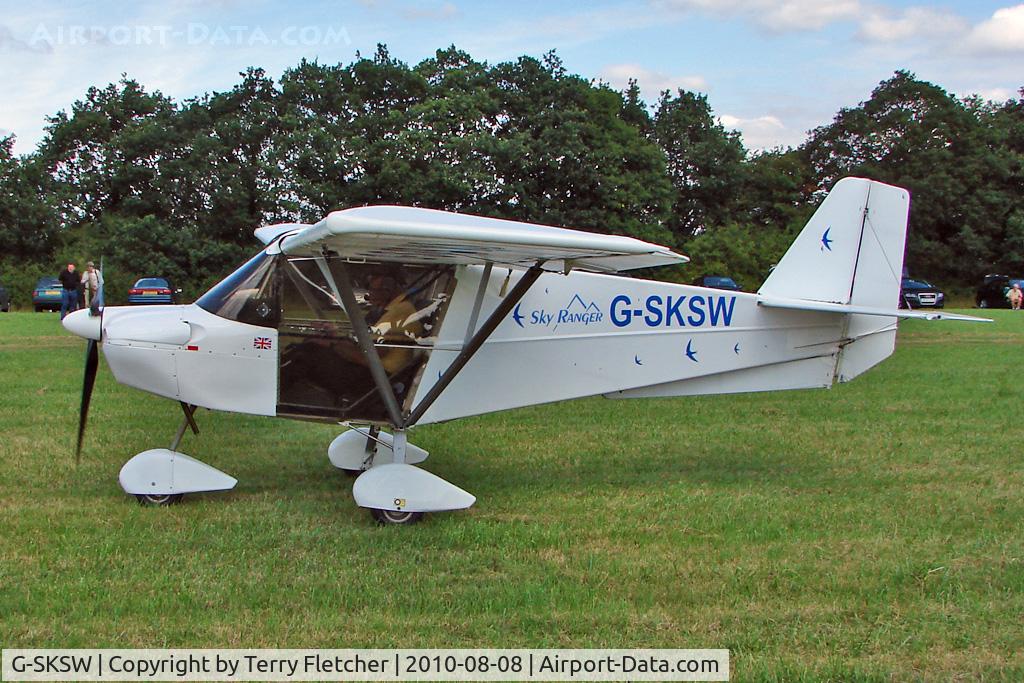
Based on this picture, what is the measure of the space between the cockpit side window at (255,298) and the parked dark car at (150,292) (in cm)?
3255

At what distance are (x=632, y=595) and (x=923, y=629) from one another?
1.41 meters

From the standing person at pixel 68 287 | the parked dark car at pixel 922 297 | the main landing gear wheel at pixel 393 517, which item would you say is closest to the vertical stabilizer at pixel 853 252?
the main landing gear wheel at pixel 393 517

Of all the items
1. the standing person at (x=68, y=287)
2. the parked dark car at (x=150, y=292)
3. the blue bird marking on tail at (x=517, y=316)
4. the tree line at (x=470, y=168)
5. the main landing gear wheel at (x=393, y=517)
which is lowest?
the parked dark car at (x=150, y=292)

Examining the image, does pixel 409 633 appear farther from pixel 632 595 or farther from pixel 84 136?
pixel 84 136

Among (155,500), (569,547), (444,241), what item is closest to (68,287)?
(155,500)

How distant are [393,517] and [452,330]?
1.49m

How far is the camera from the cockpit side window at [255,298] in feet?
22.4

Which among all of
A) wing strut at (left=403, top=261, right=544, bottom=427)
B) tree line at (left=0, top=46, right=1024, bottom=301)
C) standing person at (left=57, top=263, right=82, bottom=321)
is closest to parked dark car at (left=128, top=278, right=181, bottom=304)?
tree line at (left=0, top=46, right=1024, bottom=301)

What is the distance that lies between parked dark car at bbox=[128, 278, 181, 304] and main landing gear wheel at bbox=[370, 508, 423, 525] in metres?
33.5

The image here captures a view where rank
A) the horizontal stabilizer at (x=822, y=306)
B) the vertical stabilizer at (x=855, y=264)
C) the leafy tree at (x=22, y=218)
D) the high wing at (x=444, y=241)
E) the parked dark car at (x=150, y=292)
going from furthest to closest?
the leafy tree at (x=22, y=218)
the parked dark car at (x=150, y=292)
the vertical stabilizer at (x=855, y=264)
the horizontal stabilizer at (x=822, y=306)
the high wing at (x=444, y=241)

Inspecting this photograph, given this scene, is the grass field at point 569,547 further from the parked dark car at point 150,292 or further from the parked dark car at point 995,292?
the parked dark car at point 995,292

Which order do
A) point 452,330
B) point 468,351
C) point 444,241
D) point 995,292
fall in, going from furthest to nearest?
point 995,292, point 452,330, point 468,351, point 444,241

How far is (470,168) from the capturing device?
119 feet

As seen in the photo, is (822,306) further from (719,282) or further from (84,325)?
(719,282)
